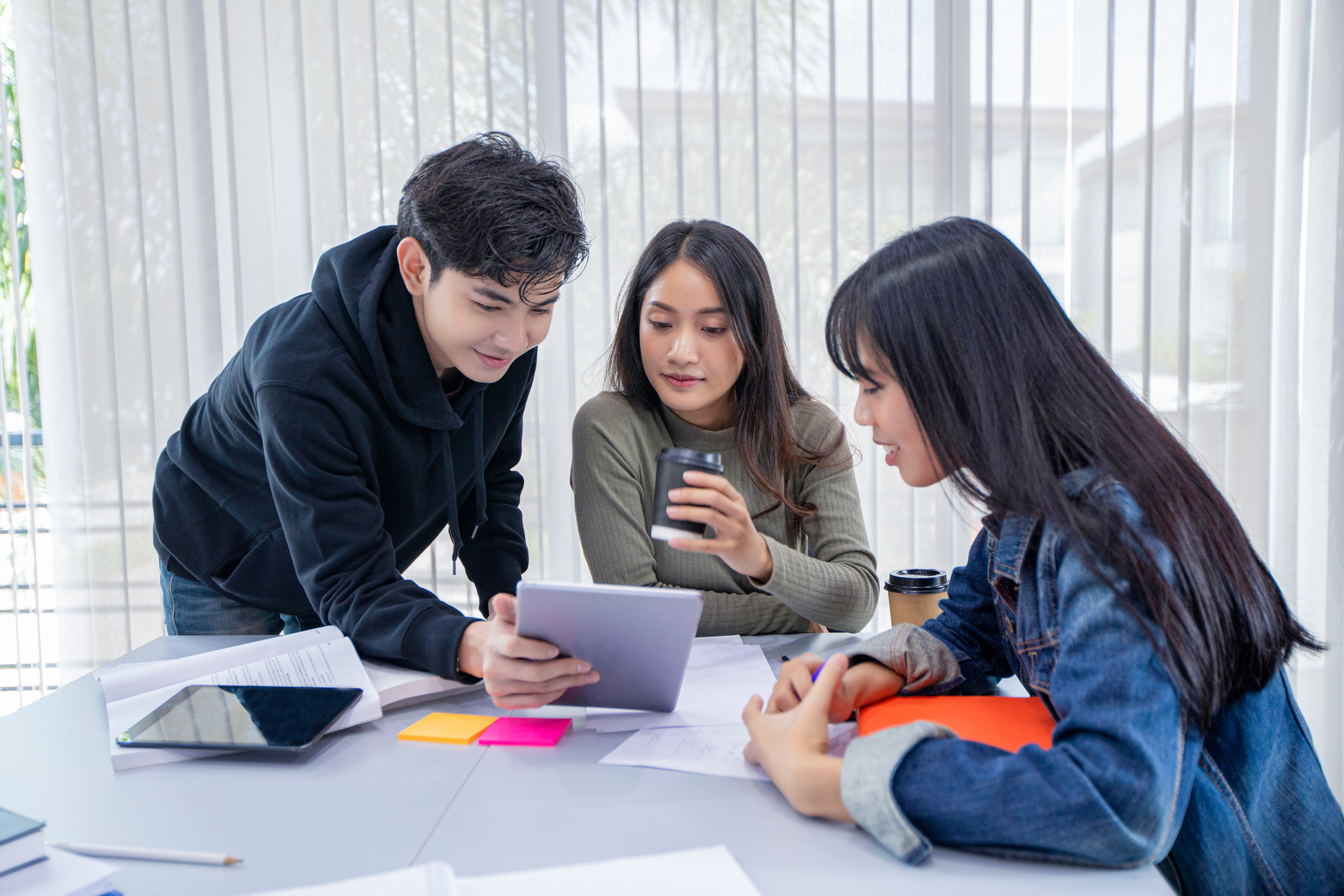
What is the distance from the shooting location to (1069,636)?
2.28ft

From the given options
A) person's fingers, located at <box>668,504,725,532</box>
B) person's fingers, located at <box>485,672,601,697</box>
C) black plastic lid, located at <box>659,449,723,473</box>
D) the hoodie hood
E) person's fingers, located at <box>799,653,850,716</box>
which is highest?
the hoodie hood

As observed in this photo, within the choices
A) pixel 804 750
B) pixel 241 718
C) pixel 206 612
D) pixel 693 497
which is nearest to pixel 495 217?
pixel 693 497

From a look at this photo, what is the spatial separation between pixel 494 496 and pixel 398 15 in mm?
1355

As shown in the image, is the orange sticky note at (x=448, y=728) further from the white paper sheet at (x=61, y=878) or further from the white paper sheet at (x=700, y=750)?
the white paper sheet at (x=61, y=878)

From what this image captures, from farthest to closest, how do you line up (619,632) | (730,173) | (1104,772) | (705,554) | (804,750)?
(730,173) → (705,554) → (619,632) → (804,750) → (1104,772)

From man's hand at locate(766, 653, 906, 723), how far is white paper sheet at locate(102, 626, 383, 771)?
0.48 metres

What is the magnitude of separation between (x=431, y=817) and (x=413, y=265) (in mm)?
813

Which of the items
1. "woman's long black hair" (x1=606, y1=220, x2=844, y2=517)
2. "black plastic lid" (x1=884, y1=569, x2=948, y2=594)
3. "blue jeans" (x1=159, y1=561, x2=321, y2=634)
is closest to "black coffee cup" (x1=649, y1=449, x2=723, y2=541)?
"black plastic lid" (x1=884, y1=569, x2=948, y2=594)

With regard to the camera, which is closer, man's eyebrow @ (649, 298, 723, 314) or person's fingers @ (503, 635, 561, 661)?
person's fingers @ (503, 635, 561, 661)

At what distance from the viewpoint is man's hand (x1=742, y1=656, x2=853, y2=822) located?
2.38 feet

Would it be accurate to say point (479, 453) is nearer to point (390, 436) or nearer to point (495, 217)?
point (390, 436)

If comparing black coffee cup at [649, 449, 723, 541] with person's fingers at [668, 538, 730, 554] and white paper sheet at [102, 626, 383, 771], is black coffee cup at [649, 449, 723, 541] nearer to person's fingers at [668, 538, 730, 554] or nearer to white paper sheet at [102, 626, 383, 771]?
person's fingers at [668, 538, 730, 554]

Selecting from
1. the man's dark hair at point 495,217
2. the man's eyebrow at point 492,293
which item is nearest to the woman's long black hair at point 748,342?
the man's dark hair at point 495,217

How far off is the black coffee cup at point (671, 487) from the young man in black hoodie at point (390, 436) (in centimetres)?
19
